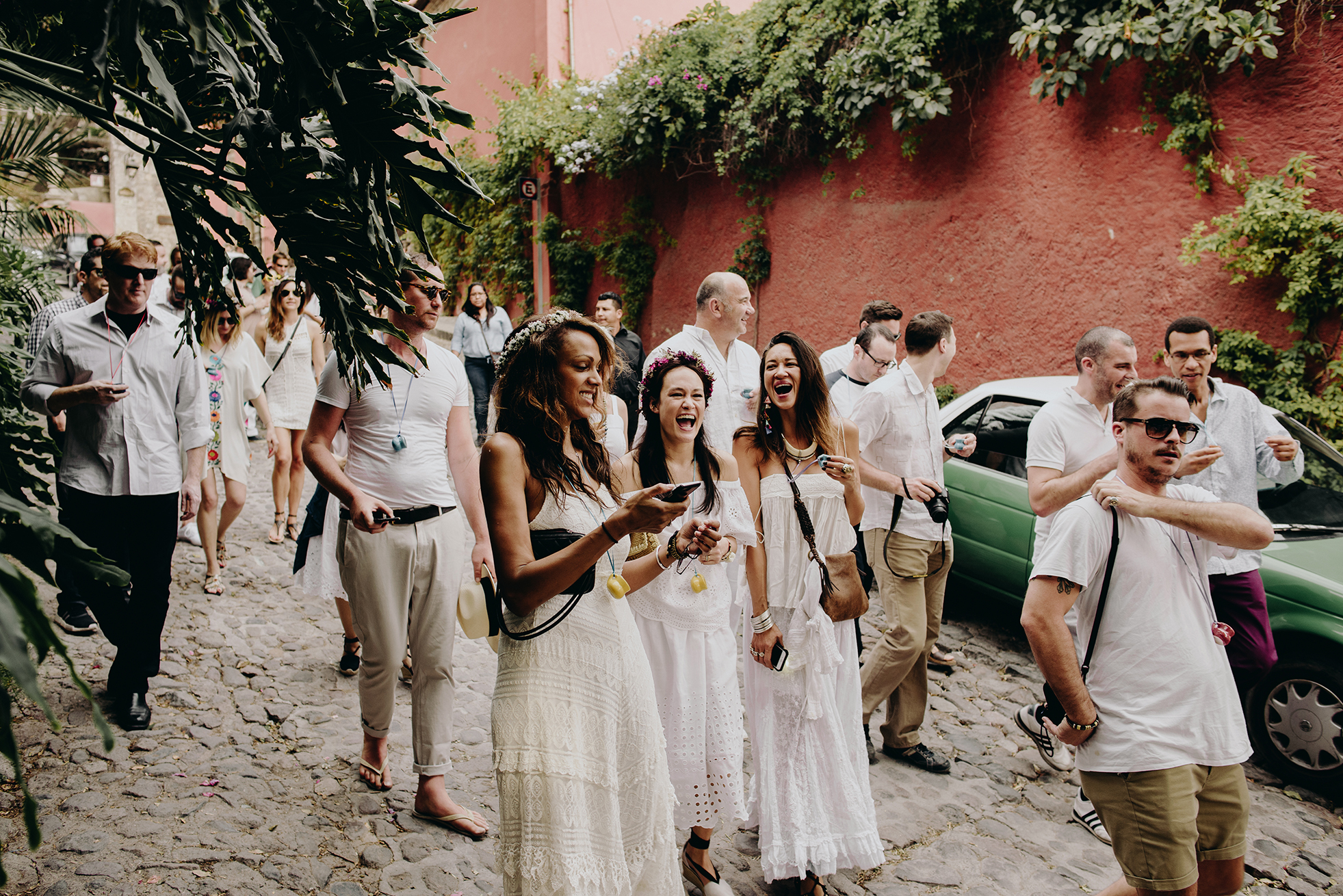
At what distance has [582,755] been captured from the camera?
237 centimetres

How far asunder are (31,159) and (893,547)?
7846mm

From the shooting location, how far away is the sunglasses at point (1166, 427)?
264cm

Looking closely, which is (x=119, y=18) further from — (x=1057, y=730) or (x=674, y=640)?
(x=1057, y=730)

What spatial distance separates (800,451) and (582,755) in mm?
1794

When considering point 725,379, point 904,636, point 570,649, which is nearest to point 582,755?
point 570,649

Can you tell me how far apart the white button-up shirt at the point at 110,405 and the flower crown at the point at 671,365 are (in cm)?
254

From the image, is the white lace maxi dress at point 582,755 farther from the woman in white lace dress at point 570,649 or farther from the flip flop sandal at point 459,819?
the flip flop sandal at point 459,819

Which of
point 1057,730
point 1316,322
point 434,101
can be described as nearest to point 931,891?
point 1057,730

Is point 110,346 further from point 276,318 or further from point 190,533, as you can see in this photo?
point 190,533

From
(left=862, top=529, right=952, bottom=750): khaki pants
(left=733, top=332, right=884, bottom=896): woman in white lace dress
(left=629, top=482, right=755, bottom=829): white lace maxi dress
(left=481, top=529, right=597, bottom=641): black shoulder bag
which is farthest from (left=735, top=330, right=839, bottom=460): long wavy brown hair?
(left=481, top=529, right=597, bottom=641): black shoulder bag

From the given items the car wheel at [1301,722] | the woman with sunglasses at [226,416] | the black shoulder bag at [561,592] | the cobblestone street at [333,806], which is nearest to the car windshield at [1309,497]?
the car wheel at [1301,722]

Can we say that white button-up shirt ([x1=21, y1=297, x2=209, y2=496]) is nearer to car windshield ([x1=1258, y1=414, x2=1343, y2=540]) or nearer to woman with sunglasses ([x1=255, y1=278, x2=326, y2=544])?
woman with sunglasses ([x1=255, y1=278, x2=326, y2=544])

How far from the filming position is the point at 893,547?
14.9 ft

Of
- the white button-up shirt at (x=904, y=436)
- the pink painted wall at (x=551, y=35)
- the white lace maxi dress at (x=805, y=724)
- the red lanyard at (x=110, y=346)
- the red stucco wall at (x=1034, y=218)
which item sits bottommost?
the white lace maxi dress at (x=805, y=724)
